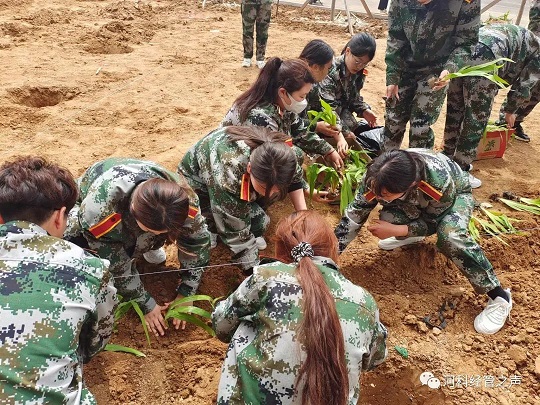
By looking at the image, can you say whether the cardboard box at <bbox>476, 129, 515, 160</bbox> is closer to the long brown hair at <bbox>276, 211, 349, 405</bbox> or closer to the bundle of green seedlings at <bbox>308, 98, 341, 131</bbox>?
the bundle of green seedlings at <bbox>308, 98, 341, 131</bbox>

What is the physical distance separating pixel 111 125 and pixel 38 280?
11.1ft

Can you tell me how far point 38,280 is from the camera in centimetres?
153

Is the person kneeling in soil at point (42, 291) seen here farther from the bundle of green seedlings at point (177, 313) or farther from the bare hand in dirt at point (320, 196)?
the bare hand in dirt at point (320, 196)

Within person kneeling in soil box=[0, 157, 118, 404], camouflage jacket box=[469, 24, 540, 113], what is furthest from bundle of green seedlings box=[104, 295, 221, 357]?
camouflage jacket box=[469, 24, 540, 113]

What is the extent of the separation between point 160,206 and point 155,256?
108 centimetres

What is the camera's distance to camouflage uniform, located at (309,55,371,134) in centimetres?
400

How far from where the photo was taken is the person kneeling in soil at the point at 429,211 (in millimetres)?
2482

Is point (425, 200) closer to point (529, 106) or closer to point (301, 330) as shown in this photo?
point (301, 330)

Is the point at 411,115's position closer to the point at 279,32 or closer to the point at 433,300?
the point at 433,300

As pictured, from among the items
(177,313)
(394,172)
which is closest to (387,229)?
(394,172)

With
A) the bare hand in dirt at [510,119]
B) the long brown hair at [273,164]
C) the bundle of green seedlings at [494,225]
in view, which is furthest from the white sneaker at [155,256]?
the bare hand in dirt at [510,119]

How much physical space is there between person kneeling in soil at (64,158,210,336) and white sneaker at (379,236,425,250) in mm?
1313

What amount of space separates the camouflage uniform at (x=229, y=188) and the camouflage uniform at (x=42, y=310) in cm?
100

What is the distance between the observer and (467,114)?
12.4ft
